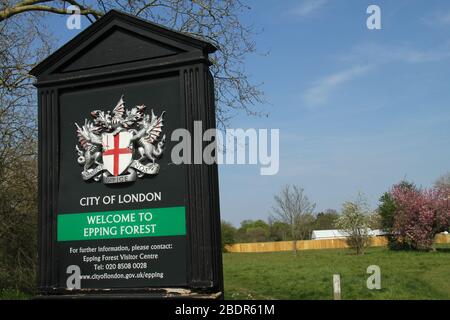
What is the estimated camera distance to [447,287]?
16.2 metres

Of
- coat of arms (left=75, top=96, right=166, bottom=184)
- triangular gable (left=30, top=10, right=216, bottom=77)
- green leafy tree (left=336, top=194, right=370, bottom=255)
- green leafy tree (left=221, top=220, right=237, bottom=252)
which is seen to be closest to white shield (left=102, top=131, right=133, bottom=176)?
coat of arms (left=75, top=96, right=166, bottom=184)

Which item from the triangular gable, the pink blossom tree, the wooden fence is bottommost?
the wooden fence

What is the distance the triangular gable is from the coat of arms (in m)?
0.46

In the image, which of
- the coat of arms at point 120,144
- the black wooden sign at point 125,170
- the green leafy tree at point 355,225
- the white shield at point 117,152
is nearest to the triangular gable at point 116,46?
the black wooden sign at point 125,170

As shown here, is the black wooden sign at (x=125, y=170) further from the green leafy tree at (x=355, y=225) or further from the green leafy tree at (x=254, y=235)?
the green leafy tree at (x=254, y=235)

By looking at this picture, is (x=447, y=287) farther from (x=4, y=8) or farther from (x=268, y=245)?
(x=268, y=245)

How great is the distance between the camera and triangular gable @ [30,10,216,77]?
4523 mm

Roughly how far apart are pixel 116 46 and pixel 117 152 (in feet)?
3.34

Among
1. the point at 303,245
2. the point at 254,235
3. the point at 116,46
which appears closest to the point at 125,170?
the point at 116,46

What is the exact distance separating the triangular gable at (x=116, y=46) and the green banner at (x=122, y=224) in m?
1.38

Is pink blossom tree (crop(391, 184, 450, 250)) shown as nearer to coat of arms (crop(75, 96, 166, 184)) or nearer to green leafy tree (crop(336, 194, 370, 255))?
green leafy tree (crop(336, 194, 370, 255))

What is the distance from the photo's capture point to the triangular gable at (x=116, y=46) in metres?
4.52

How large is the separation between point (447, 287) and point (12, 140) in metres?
14.2
